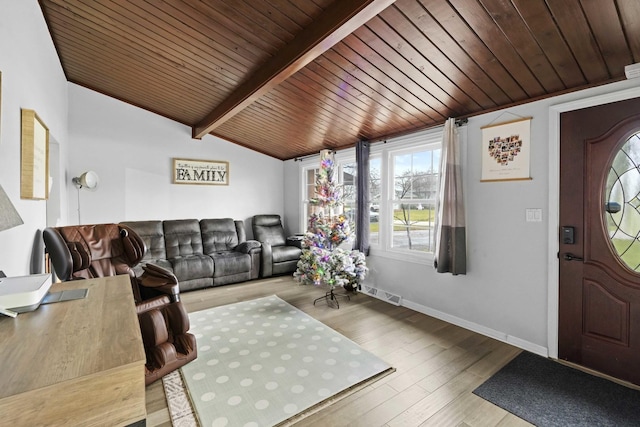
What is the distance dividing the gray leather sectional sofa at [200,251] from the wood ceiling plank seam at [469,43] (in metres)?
3.87

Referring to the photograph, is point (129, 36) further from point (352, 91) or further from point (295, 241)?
point (295, 241)

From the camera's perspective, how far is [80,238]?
2.63m

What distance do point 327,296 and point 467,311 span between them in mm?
1691

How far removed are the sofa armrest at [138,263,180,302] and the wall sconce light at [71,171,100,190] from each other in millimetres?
2185

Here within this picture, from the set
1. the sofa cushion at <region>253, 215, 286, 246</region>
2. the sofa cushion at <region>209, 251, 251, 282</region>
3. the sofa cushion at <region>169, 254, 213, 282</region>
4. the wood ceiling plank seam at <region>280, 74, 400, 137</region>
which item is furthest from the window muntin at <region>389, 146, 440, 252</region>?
the sofa cushion at <region>169, 254, 213, 282</region>

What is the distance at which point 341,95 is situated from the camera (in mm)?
3064

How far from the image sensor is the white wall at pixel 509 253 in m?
2.53

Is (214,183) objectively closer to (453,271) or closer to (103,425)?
(453,271)

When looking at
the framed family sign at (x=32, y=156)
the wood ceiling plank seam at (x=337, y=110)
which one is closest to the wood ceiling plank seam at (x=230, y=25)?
the wood ceiling plank seam at (x=337, y=110)

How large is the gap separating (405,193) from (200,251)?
10.8ft

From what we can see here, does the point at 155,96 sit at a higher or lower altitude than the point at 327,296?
higher

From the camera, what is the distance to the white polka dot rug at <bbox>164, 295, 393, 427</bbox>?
1.87 m

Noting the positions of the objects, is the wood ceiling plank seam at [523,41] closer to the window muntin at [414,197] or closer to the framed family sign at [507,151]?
the framed family sign at [507,151]

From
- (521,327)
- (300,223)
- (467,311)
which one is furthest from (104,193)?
(521,327)
